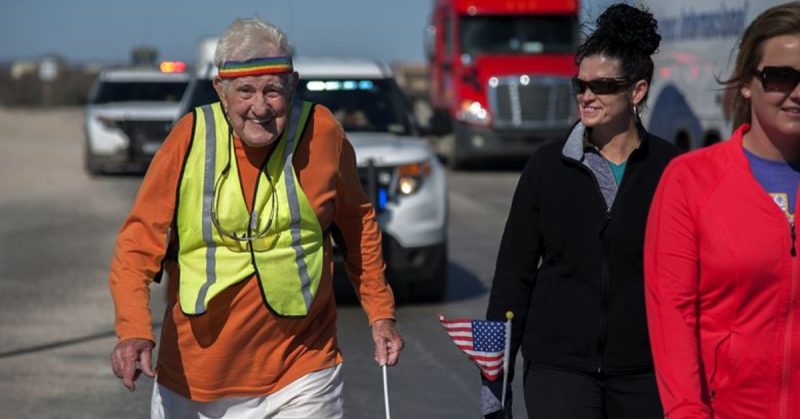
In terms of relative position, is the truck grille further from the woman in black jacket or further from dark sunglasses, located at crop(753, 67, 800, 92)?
dark sunglasses, located at crop(753, 67, 800, 92)

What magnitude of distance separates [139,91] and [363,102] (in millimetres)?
16014

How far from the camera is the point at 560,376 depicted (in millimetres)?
4504

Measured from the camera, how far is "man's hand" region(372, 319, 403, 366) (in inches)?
186

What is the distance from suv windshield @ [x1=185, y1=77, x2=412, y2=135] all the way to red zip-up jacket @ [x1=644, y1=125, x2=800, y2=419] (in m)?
8.49

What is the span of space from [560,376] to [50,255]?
1201 centimetres

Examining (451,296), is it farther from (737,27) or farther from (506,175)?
(506,175)

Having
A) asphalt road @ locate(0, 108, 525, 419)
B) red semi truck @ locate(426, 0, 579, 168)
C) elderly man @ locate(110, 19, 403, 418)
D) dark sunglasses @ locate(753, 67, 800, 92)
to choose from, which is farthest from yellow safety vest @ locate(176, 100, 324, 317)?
red semi truck @ locate(426, 0, 579, 168)

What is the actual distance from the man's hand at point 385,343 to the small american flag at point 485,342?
7.6 inches

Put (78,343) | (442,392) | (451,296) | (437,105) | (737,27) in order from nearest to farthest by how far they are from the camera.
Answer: (442,392)
(78,343)
(451,296)
(737,27)
(437,105)

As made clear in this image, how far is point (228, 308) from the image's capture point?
14.7 ft

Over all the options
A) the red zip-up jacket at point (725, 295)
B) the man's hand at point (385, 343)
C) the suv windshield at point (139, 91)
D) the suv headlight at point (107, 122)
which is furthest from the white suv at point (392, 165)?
the suv windshield at point (139, 91)

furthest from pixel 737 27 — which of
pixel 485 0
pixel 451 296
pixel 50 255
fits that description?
pixel 485 0

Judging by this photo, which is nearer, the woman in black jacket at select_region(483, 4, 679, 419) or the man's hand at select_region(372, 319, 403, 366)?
the woman in black jacket at select_region(483, 4, 679, 419)

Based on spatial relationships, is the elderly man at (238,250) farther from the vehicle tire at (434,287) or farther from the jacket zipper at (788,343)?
the vehicle tire at (434,287)
